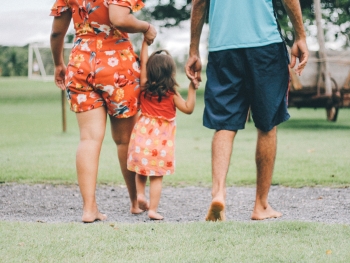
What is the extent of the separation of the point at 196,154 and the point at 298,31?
4.98 m

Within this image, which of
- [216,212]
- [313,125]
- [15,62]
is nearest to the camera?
[216,212]

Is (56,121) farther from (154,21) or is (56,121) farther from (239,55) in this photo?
(154,21)

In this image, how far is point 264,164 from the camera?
14.5ft

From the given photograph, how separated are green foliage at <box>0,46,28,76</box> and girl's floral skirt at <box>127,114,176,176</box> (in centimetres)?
5432

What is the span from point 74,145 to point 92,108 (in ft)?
19.4

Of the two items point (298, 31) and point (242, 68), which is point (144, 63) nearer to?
point (242, 68)

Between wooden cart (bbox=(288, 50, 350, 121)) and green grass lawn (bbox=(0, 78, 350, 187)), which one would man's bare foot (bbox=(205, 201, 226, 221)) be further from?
wooden cart (bbox=(288, 50, 350, 121))

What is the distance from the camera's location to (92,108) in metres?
4.52

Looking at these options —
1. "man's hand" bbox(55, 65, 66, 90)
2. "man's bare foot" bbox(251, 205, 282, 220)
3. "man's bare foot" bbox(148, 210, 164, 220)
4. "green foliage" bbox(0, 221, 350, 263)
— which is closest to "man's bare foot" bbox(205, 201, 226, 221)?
"green foliage" bbox(0, 221, 350, 263)

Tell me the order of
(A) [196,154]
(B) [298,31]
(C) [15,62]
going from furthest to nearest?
(C) [15,62], (A) [196,154], (B) [298,31]

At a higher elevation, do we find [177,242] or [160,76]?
[160,76]

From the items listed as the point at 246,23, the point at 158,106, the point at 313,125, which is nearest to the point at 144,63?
the point at 158,106

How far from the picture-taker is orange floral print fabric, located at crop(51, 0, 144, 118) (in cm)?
446

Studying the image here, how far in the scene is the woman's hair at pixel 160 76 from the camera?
4.66 meters
